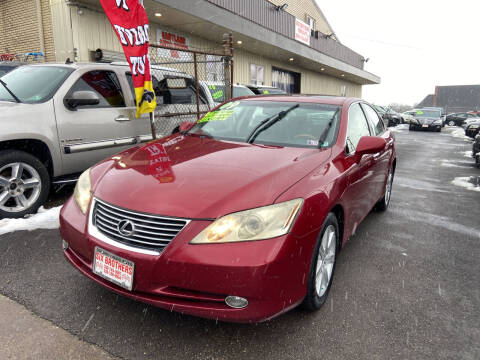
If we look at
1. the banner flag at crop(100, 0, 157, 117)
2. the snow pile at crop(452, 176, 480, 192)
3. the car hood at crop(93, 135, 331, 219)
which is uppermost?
the banner flag at crop(100, 0, 157, 117)

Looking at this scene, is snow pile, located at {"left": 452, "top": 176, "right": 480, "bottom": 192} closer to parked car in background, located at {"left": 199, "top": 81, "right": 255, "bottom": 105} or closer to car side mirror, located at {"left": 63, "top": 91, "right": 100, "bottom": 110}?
parked car in background, located at {"left": 199, "top": 81, "right": 255, "bottom": 105}

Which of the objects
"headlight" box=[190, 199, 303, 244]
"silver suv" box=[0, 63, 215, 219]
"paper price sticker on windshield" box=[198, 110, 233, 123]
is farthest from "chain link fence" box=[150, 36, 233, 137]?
"headlight" box=[190, 199, 303, 244]

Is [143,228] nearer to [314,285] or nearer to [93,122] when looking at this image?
[314,285]

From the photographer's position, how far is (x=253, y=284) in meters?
1.86

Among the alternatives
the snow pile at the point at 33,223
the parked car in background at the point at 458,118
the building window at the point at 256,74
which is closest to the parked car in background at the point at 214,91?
the snow pile at the point at 33,223

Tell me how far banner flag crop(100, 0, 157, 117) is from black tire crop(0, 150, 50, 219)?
5.18 feet

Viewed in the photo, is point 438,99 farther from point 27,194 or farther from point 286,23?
point 27,194

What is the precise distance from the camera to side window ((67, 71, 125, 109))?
4742 mm

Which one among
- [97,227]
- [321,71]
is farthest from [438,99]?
[97,227]

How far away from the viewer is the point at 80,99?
4355mm

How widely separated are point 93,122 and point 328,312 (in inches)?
150

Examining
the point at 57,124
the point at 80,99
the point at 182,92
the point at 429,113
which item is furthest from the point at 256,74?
the point at 429,113

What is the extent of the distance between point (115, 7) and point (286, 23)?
14073 millimetres

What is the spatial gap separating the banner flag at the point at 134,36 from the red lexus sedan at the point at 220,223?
7.47 feet
